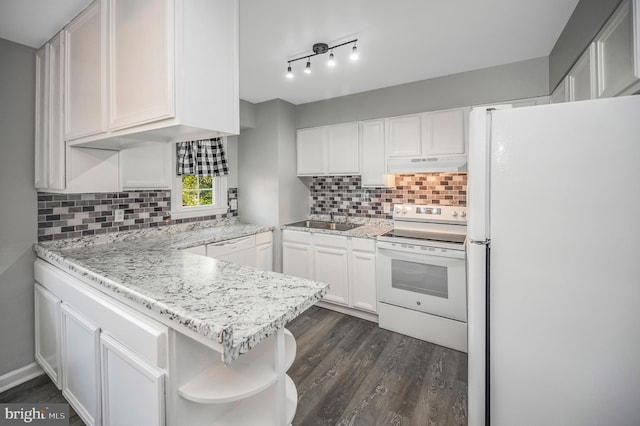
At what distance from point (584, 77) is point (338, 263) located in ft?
8.18

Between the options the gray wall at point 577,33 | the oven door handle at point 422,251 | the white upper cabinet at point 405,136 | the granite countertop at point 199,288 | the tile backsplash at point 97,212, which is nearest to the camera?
the granite countertop at point 199,288

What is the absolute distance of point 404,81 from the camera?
10.3 ft

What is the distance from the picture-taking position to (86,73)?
169 cm

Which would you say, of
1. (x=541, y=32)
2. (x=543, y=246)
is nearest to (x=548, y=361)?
(x=543, y=246)

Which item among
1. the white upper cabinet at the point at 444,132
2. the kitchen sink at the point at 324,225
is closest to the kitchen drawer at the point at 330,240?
the kitchen sink at the point at 324,225

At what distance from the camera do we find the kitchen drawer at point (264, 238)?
354cm

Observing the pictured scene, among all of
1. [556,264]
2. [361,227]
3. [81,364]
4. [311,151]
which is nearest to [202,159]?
[311,151]

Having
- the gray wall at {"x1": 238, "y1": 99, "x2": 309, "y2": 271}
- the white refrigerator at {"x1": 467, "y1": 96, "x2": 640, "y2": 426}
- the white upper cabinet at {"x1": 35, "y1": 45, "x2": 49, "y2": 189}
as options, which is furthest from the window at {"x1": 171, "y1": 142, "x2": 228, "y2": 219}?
the white refrigerator at {"x1": 467, "y1": 96, "x2": 640, "y2": 426}

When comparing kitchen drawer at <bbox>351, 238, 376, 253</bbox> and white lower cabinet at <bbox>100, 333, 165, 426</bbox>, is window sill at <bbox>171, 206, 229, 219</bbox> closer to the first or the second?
kitchen drawer at <bbox>351, 238, 376, 253</bbox>

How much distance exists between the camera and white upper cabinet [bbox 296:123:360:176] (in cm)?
353

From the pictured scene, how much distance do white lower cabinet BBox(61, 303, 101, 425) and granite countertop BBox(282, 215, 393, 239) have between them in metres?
2.25

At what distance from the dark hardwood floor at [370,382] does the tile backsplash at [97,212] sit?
114 cm

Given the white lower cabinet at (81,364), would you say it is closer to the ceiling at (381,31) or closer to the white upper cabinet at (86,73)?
the white upper cabinet at (86,73)
